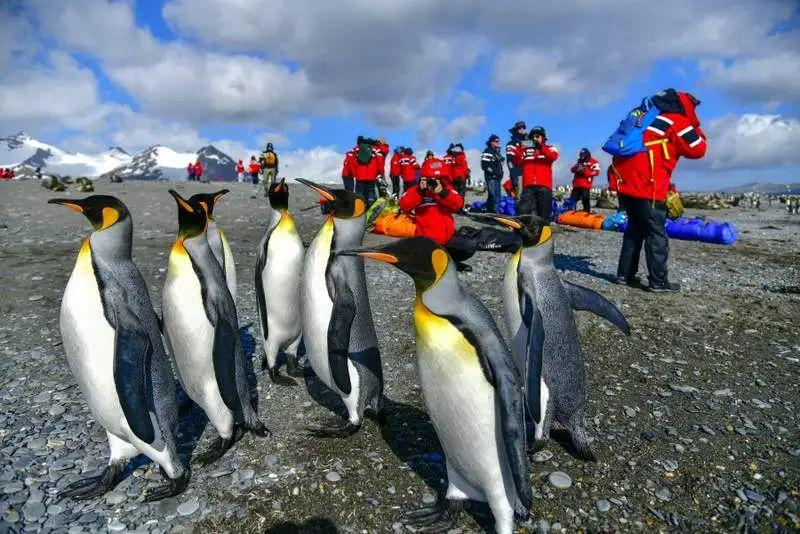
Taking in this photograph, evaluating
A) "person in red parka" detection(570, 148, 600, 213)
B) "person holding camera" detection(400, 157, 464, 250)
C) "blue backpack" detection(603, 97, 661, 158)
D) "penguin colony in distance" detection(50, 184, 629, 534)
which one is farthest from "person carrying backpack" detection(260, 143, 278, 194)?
"penguin colony in distance" detection(50, 184, 629, 534)

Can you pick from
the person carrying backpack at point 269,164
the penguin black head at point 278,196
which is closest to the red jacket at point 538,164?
the penguin black head at point 278,196

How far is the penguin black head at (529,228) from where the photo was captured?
3.18 m

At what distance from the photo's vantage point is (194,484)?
281 centimetres

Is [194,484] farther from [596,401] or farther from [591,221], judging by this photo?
[591,221]

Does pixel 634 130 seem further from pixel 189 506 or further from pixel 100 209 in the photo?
pixel 189 506

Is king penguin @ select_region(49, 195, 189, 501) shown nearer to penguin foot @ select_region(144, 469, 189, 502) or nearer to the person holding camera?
penguin foot @ select_region(144, 469, 189, 502)

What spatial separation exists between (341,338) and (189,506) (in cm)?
125


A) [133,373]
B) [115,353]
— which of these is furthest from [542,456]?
[115,353]

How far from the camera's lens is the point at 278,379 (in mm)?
4164

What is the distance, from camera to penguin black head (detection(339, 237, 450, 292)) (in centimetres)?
221

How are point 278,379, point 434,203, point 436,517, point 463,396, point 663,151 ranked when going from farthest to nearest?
1. point 434,203
2. point 663,151
3. point 278,379
4. point 436,517
5. point 463,396

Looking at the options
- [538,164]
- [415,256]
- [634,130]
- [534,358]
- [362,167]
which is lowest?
[534,358]

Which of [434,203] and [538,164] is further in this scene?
[538,164]

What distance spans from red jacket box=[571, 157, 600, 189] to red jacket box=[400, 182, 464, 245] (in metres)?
7.75
